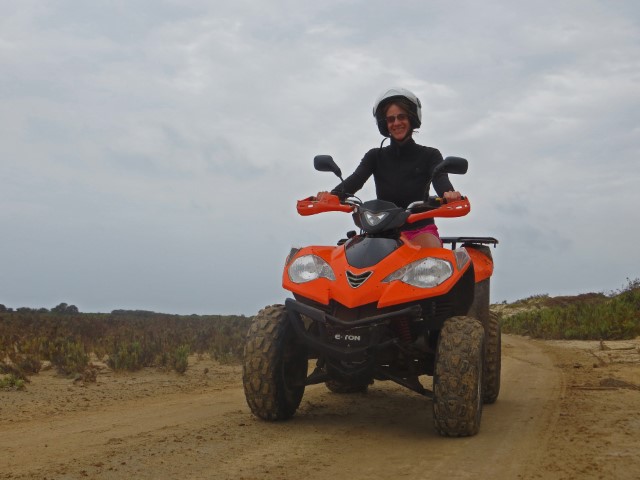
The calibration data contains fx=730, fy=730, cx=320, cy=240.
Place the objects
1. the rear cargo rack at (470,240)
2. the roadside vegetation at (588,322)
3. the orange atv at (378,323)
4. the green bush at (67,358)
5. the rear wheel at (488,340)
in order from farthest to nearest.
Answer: the roadside vegetation at (588,322), the green bush at (67,358), the rear cargo rack at (470,240), the rear wheel at (488,340), the orange atv at (378,323)

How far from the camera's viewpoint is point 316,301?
5223 millimetres

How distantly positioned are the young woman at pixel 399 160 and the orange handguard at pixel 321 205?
38 centimetres

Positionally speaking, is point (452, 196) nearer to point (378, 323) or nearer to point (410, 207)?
point (410, 207)

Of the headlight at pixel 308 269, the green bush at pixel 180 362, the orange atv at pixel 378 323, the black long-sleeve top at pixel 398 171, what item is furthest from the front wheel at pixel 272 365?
the green bush at pixel 180 362

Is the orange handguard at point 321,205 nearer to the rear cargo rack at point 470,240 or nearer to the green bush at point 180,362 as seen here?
the rear cargo rack at point 470,240

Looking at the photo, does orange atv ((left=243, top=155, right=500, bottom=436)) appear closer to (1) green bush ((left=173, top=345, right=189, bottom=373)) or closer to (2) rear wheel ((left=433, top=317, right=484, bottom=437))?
(2) rear wheel ((left=433, top=317, right=484, bottom=437))

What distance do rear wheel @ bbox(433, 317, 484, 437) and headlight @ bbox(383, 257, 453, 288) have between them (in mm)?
389

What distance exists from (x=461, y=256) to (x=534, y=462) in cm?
169

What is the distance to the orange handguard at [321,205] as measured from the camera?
591cm

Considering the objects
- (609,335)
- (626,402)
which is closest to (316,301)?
(626,402)

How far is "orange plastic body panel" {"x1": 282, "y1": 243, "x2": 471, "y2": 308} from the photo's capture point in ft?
16.5

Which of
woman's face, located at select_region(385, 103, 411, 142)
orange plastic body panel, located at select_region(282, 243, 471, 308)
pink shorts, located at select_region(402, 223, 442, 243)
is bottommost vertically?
orange plastic body panel, located at select_region(282, 243, 471, 308)

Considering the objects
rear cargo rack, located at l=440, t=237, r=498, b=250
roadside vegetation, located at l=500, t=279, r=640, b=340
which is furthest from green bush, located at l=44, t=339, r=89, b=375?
roadside vegetation, located at l=500, t=279, r=640, b=340

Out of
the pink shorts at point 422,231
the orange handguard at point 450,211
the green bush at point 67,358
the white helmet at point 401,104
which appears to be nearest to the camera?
the orange handguard at point 450,211
